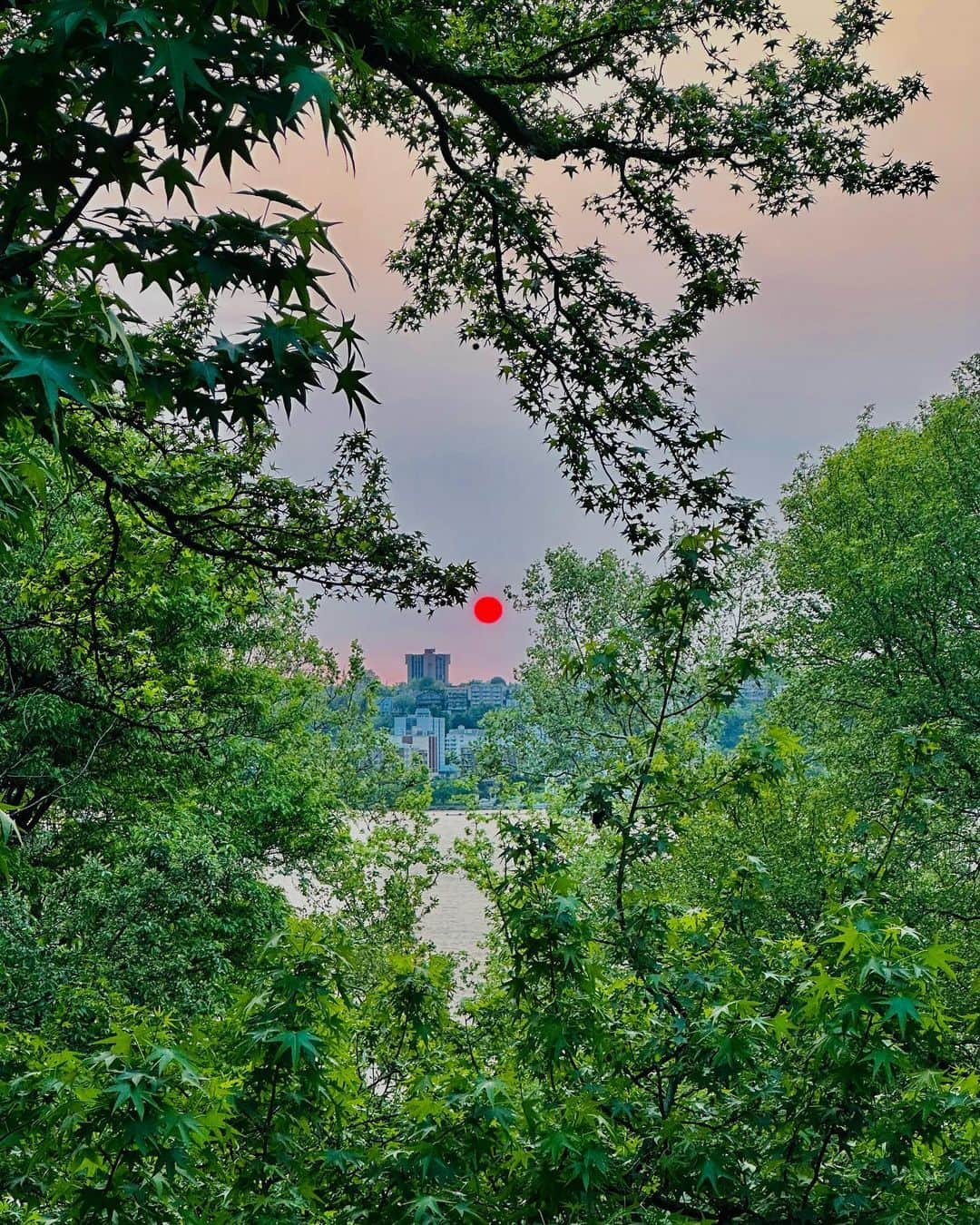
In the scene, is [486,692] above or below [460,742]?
above

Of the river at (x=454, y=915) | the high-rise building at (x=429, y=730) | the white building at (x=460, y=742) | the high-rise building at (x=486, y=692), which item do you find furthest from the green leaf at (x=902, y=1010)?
the high-rise building at (x=429, y=730)

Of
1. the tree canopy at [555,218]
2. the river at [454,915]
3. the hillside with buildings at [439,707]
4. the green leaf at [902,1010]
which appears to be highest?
the hillside with buildings at [439,707]

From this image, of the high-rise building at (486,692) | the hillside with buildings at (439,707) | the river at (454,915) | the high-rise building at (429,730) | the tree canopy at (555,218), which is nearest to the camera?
the tree canopy at (555,218)

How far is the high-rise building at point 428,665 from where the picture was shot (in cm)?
4653

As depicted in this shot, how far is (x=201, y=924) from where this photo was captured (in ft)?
37.8

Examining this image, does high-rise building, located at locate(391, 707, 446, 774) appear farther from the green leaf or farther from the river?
the green leaf

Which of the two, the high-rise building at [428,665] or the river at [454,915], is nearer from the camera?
the river at [454,915]

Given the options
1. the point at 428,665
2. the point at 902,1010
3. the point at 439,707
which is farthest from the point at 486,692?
the point at 902,1010

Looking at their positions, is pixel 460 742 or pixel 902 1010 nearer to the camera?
pixel 902 1010

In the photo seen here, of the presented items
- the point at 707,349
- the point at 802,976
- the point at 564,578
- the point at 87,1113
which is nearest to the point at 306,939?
the point at 87,1113

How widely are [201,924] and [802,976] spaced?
982cm

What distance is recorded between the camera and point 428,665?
48.1 metres

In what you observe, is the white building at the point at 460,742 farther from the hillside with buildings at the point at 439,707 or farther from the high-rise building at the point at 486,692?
the high-rise building at the point at 486,692

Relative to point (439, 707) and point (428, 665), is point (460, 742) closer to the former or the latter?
point (439, 707)
